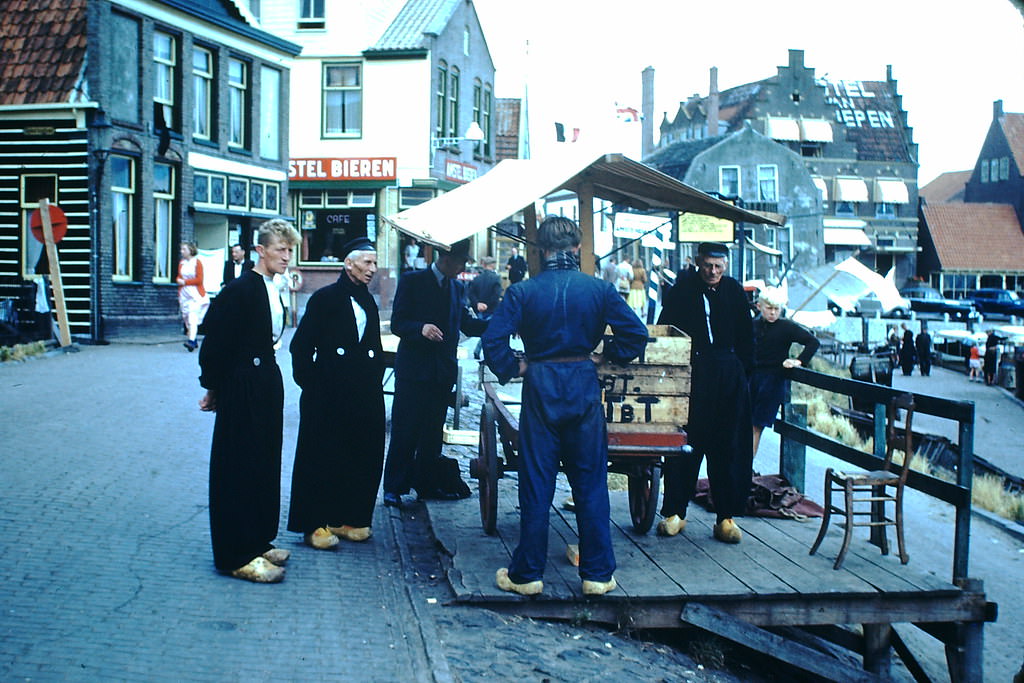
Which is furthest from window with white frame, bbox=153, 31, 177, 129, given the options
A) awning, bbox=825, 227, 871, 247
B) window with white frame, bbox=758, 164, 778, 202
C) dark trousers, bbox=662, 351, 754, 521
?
awning, bbox=825, 227, 871, 247

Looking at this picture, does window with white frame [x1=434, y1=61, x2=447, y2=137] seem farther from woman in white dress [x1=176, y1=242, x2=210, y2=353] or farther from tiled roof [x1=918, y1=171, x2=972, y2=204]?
tiled roof [x1=918, y1=171, x2=972, y2=204]

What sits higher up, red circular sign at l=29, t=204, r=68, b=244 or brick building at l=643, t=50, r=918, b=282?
brick building at l=643, t=50, r=918, b=282

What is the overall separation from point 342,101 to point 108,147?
16276mm

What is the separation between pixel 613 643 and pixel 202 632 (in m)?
2.09

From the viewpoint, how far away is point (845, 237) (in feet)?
203

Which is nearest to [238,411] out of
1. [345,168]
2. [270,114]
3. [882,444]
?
[882,444]

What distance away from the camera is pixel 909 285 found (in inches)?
2507

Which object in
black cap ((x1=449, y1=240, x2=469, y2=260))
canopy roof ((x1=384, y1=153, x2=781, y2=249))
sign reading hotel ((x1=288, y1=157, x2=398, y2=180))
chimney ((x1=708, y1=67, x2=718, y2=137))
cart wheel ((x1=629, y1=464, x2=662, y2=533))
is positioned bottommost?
cart wheel ((x1=629, y1=464, x2=662, y2=533))

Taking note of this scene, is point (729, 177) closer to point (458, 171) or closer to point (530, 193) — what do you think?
point (458, 171)

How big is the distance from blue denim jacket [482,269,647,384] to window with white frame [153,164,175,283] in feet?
57.5

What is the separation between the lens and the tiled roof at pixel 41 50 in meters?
20.2

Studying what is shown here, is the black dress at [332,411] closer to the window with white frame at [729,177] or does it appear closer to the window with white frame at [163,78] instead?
the window with white frame at [163,78]

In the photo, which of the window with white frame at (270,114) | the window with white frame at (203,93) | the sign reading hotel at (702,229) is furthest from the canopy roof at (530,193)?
the window with white frame at (270,114)

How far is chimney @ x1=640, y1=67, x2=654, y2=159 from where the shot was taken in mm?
72500
